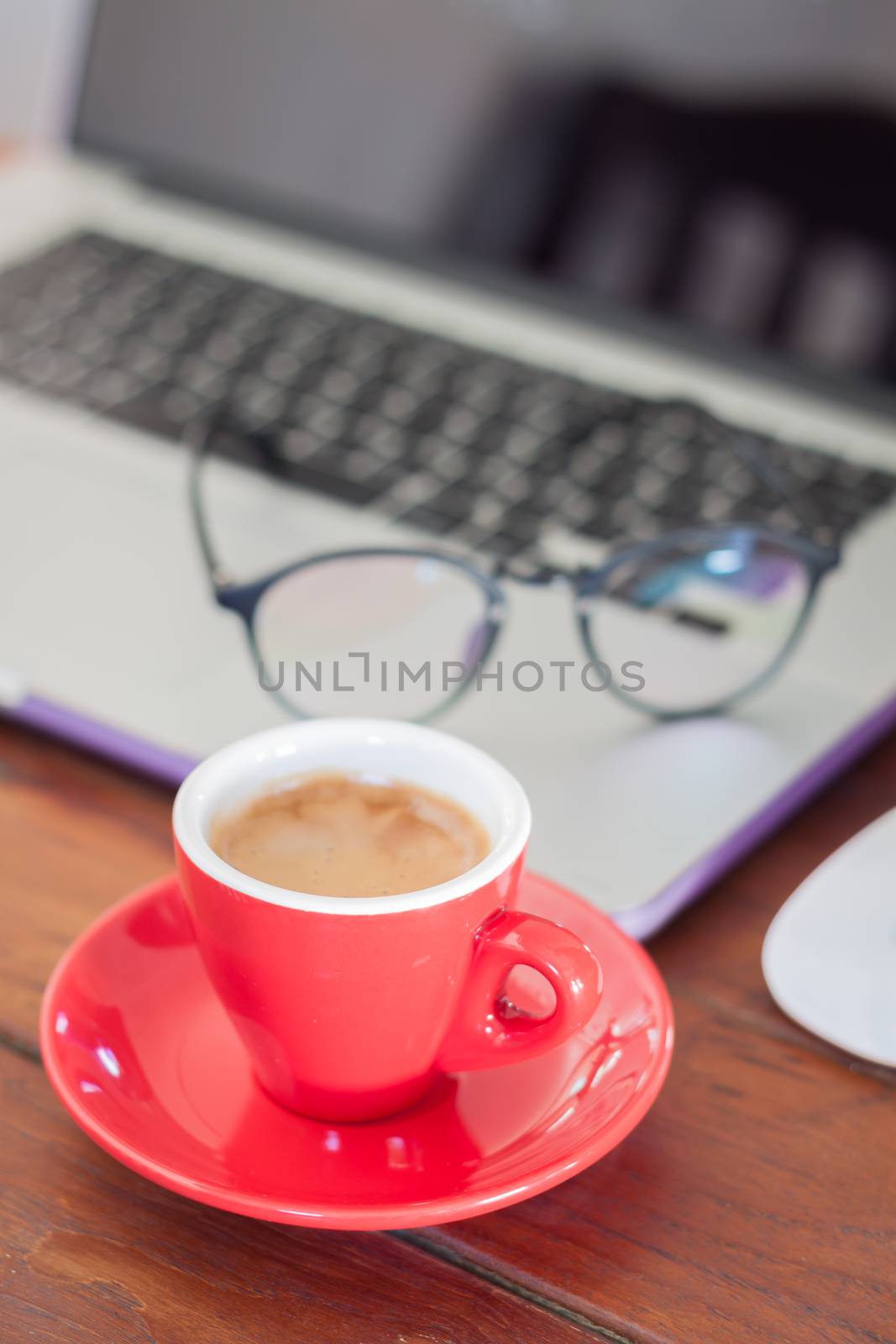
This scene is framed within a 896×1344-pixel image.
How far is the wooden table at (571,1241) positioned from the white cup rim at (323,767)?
97 mm

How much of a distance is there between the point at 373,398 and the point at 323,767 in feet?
1.53

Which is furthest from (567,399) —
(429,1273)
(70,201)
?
(429,1273)

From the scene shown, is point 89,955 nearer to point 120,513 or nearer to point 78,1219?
point 78,1219

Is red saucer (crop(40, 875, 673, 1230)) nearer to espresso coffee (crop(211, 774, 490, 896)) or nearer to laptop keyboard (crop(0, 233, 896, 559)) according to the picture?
espresso coffee (crop(211, 774, 490, 896))

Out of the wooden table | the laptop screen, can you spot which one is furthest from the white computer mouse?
the laptop screen

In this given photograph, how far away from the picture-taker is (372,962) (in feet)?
1.15

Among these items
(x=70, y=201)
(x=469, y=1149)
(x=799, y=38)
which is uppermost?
(x=799, y=38)

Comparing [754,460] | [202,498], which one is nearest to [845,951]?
[754,460]

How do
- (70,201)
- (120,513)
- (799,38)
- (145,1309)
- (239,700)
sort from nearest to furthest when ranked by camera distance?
(145,1309) → (239,700) → (120,513) → (799,38) → (70,201)

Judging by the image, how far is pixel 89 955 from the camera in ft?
1.37

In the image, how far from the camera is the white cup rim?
0.35 meters

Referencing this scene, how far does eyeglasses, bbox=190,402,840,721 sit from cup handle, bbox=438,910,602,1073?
0.21 metres

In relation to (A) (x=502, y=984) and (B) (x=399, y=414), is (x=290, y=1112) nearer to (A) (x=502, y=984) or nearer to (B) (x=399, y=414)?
(A) (x=502, y=984)

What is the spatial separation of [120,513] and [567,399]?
30 centimetres
